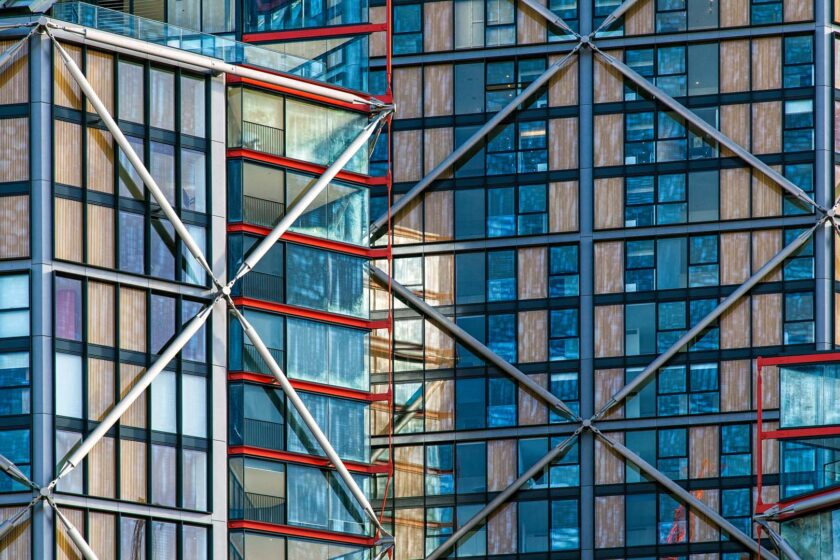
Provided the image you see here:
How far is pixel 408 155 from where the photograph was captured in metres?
107

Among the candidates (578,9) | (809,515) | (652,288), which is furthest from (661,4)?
(809,515)

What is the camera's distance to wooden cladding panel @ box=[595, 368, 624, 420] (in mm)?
103812

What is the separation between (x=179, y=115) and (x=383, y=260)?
20.5 meters

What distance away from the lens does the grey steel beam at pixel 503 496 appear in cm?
10356

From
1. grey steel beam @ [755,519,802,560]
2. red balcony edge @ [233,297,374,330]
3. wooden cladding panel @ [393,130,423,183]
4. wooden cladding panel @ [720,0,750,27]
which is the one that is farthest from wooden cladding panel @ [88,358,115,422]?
wooden cladding panel @ [720,0,750,27]

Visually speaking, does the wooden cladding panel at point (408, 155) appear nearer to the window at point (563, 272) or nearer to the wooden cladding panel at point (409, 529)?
the window at point (563, 272)

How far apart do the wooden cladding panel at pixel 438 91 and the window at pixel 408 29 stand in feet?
3.57

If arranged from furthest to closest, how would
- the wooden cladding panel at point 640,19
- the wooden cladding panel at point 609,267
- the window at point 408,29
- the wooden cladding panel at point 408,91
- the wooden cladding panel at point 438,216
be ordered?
the window at point 408,29 → the wooden cladding panel at point 408,91 → the wooden cladding panel at point 438,216 → the wooden cladding panel at point 640,19 → the wooden cladding panel at point 609,267

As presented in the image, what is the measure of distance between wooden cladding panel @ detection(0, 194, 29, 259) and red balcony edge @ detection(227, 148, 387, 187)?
791cm

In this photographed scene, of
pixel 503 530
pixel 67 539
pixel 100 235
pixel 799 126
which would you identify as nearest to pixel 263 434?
pixel 100 235

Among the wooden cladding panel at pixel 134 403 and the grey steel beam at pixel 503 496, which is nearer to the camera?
the wooden cladding panel at pixel 134 403

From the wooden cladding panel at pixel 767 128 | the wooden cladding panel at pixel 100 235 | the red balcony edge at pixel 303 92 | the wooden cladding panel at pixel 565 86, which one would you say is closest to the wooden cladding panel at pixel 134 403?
the wooden cladding panel at pixel 100 235

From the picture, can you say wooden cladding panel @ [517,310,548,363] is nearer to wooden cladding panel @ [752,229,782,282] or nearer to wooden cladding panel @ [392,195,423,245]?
wooden cladding panel @ [392,195,423,245]

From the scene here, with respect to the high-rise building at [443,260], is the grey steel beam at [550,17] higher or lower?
higher
